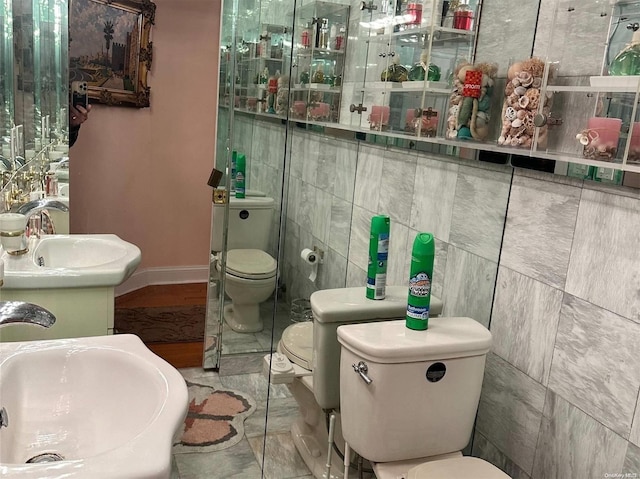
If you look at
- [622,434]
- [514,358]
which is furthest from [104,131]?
[622,434]

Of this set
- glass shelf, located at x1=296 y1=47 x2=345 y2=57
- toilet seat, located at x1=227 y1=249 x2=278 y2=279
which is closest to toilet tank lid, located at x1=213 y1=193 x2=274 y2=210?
toilet seat, located at x1=227 y1=249 x2=278 y2=279

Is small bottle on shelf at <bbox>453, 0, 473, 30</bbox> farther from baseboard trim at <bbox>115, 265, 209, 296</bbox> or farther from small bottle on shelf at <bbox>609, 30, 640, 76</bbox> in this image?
baseboard trim at <bbox>115, 265, 209, 296</bbox>

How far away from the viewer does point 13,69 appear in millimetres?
1318

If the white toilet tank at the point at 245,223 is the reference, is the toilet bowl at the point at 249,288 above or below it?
below

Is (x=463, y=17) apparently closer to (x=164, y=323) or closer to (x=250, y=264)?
(x=250, y=264)

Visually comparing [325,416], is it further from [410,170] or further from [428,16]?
[428,16]

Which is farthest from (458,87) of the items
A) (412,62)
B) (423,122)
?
(412,62)

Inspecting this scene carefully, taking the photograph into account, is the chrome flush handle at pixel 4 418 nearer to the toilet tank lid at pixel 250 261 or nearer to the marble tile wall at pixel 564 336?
the toilet tank lid at pixel 250 261

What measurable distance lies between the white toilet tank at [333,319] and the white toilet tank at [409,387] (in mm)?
149

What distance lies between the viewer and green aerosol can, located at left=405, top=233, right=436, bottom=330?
1.53 m

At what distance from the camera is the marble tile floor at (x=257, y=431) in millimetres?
1835

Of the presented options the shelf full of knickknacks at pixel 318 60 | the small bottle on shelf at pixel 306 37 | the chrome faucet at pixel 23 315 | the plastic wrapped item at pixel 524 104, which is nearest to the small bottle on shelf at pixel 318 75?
the shelf full of knickknacks at pixel 318 60

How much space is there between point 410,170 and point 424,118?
194mm

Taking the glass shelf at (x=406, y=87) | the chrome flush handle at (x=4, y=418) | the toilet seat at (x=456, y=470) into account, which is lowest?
the toilet seat at (x=456, y=470)
